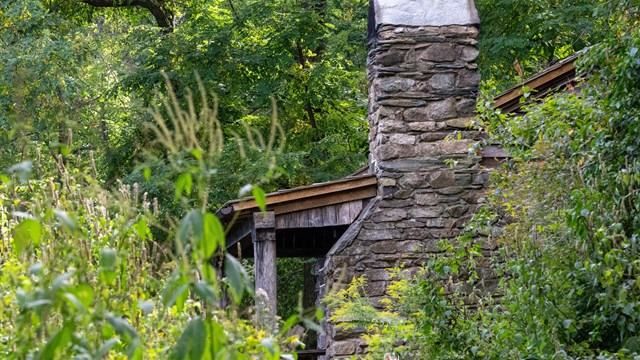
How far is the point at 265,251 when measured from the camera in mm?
10352

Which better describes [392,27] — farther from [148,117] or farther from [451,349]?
[148,117]

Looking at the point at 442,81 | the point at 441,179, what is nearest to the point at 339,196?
the point at 441,179

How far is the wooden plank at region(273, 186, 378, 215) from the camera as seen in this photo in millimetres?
10211

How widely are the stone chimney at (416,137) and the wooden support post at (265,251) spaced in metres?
0.64

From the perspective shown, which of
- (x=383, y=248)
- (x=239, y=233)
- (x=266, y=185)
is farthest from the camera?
(x=266, y=185)

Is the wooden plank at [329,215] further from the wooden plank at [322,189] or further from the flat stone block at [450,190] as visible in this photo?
the flat stone block at [450,190]

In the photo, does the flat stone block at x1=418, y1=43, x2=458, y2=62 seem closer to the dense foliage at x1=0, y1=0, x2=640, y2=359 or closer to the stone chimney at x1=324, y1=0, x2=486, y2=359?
the stone chimney at x1=324, y1=0, x2=486, y2=359

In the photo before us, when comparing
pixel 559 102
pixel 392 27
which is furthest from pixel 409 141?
pixel 559 102

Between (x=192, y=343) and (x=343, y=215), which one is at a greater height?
(x=343, y=215)

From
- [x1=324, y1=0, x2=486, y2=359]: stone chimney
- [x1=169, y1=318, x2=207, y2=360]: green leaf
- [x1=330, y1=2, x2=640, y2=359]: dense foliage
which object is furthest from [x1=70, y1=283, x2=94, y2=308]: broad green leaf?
[x1=324, y1=0, x2=486, y2=359]: stone chimney

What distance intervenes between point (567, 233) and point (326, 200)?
13.6 ft

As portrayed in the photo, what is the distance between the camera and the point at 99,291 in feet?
12.0

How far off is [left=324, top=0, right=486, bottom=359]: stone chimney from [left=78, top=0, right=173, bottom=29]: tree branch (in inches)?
363

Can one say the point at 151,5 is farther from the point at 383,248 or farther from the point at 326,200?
the point at 383,248
